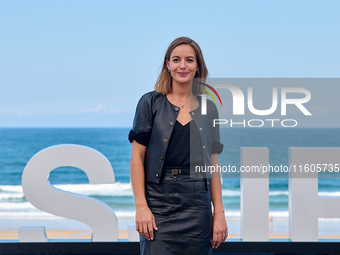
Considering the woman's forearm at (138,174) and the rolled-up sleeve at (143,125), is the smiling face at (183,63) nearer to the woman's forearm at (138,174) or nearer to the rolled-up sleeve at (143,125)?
the rolled-up sleeve at (143,125)

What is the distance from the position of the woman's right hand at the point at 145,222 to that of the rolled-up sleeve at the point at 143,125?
0.31m

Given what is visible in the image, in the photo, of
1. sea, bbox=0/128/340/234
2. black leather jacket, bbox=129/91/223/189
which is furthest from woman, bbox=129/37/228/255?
sea, bbox=0/128/340/234

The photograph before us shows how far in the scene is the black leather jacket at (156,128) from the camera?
6.95 ft

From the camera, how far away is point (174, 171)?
212cm

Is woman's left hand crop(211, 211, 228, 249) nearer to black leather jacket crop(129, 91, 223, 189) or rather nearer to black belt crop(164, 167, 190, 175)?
black leather jacket crop(129, 91, 223, 189)

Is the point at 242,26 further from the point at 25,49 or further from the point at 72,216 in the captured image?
the point at 72,216

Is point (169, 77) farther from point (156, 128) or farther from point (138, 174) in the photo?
point (138, 174)

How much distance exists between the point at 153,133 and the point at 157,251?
1.84 ft

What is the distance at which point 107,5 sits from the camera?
23125mm

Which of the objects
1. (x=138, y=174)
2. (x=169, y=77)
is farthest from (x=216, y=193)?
(x=169, y=77)

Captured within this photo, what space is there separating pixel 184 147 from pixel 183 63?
401mm

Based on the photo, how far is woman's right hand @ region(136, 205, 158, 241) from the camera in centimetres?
206

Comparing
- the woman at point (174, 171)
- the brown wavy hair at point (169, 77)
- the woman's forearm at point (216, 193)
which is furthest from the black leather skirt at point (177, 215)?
the brown wavy hair at point (169, 77)

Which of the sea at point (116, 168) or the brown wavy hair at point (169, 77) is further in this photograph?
the sea at point (116, 168)
